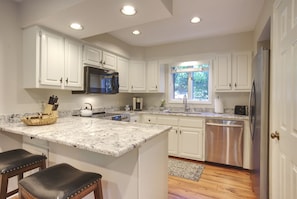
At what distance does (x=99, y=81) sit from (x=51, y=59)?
0.88 m

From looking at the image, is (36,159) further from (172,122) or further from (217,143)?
(217,143)

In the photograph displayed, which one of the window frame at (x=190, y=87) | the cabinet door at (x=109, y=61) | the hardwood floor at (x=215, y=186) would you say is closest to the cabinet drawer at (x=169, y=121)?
the window frame at (x=190, y=87)

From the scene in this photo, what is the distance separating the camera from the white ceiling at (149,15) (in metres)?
1.76

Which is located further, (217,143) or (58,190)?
(217,143)

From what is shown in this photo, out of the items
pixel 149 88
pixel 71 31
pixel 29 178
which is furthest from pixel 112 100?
pixel 29 178

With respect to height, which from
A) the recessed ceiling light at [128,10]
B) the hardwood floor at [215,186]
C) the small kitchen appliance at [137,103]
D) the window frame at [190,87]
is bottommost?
the hardwood floor at [215,186]

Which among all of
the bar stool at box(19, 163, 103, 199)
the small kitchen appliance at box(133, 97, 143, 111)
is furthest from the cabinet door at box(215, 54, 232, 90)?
the bar stool at box(19, 163, 103, 199)

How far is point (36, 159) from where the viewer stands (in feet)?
5.04

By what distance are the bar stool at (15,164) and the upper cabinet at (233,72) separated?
309 cm

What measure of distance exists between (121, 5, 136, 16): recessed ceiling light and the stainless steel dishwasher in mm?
2160

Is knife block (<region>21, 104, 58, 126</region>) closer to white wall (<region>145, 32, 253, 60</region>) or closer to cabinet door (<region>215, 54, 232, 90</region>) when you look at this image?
white wall (<region>145, 32, 253, 60</region>)

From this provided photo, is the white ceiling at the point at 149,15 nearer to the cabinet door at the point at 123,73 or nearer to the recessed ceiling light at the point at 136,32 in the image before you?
the recessed ceiling light at the point at 136,32

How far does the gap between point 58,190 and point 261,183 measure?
74.4 inches

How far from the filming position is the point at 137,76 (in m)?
4.02
